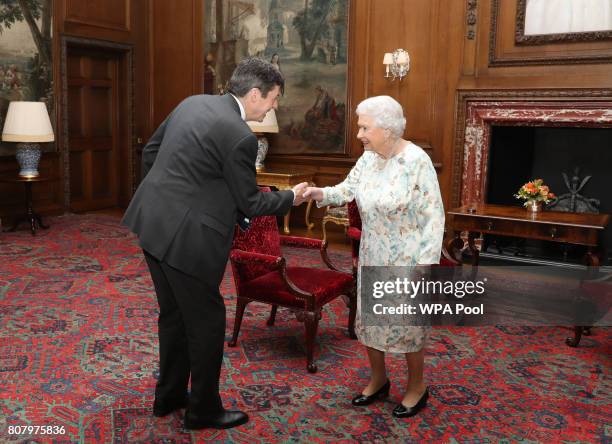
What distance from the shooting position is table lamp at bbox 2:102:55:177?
7.60 meters

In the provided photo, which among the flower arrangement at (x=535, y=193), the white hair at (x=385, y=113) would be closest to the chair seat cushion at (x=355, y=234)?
the flower arrangement at (x=535, y=193)

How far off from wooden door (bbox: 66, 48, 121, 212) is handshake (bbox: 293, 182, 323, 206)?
22.6 ft

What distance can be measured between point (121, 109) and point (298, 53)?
10.7ft

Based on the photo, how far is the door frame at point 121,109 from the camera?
28.9 ft

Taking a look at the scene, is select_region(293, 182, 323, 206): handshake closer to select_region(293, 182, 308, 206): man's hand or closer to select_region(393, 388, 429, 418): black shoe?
select_region(293, 182, 308, 206): man's hand

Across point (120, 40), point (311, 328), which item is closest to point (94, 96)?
point (120, 40)

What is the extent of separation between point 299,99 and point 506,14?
2.85 m

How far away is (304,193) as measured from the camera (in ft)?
10.8

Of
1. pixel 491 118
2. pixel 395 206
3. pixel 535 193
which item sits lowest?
pixel 535 193

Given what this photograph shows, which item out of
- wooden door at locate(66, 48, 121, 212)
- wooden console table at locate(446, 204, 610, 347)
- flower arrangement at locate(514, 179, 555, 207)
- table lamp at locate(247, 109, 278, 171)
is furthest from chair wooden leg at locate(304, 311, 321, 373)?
wooden door at locate(66, 48, 121, 212)

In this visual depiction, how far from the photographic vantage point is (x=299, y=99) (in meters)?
8.47

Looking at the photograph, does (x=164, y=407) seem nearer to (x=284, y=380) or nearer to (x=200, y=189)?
(x=284, y=380)

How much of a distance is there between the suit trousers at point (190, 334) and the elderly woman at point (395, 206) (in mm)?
787

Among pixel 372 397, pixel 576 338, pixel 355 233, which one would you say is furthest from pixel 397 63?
pixel 372 397
